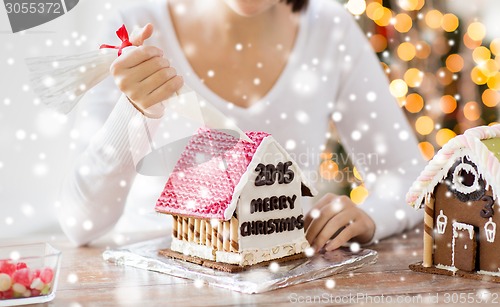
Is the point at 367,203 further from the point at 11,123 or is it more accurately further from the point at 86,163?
the point at 11,123

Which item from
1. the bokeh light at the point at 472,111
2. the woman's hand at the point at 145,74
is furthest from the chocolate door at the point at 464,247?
the bokeh light at the point at 472,111

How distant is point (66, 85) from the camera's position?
1027 mm

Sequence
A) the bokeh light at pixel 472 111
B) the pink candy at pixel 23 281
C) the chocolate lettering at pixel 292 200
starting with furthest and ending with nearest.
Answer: the bokeh light at pixel 472 111 → the chocolate lettering at pixel 292 200 → the pink candy at pixel 23 281

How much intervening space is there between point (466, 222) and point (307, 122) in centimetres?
70

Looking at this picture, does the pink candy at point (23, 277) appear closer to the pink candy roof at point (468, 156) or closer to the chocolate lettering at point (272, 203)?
the chocolate lettering at point (272, 203)

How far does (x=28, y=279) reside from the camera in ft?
2.88

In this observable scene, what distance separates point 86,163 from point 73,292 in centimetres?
47

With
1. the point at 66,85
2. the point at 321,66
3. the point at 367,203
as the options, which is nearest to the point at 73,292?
the point at 66,85

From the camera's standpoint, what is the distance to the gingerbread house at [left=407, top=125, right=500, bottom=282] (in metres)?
0.96

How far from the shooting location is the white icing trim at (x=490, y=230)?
964 millimetres

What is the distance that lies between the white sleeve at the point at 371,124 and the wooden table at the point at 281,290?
22.1 inches

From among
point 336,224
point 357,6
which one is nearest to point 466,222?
point 336,224

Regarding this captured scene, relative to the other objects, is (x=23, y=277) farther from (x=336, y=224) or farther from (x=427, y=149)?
(x=427, y=149)

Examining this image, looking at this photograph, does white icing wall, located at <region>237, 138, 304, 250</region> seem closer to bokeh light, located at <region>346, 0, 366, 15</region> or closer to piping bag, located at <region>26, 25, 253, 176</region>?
piping bag, located at <region>26, 25, 253, 176</region>
